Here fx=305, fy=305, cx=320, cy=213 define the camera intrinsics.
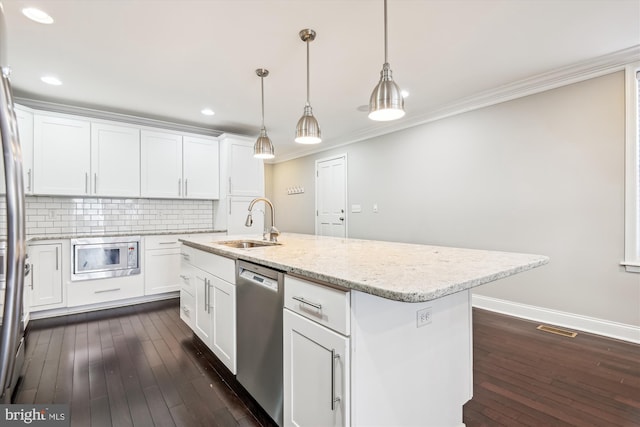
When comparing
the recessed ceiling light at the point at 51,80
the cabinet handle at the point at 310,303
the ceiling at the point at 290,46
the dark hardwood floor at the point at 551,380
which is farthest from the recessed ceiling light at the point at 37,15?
the dark hardwood floor at the point at 551,380

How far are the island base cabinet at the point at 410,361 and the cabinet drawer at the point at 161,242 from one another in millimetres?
3288

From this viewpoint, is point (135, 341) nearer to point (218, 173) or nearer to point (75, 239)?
point (75, 239)

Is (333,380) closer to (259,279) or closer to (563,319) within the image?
(259,279)

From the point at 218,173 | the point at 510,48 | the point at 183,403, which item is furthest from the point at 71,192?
the point at 510,48

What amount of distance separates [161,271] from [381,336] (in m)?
3.54

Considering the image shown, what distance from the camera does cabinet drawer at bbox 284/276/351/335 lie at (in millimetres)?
1094

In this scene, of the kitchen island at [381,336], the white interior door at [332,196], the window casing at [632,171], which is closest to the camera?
the kitchen island at [381,336]

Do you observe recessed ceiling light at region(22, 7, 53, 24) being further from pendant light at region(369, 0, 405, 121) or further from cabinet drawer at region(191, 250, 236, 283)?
pendant light at region(369, 0, 405, 121)

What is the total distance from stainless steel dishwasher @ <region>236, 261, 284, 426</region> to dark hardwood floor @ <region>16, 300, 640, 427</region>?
7.8 inches

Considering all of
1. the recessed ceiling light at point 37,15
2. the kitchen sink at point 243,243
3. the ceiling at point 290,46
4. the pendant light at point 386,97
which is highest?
the ceiling at point 290,46

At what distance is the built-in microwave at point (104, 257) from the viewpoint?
11.1 feet

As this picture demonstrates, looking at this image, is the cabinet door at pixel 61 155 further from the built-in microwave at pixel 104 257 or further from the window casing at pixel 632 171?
the window casing at pixel 632 171

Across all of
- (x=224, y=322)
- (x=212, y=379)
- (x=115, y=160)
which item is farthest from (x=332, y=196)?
(x=212, y=379)

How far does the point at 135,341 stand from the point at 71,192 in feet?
6.79
